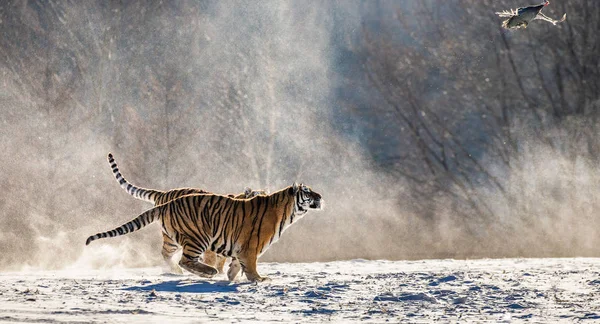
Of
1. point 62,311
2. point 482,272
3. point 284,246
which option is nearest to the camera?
point 62,311

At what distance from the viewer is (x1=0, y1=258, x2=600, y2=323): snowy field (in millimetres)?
8336

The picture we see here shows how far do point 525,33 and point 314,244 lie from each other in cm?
791

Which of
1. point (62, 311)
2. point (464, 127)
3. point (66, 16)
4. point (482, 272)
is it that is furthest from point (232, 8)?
point (62, 311)

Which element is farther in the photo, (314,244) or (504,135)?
(504,135)

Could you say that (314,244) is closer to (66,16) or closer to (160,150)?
(160,150)

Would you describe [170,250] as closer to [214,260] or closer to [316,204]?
[214,260]

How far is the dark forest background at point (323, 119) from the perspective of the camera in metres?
24.8

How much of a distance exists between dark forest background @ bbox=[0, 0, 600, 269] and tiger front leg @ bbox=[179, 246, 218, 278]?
11893mm

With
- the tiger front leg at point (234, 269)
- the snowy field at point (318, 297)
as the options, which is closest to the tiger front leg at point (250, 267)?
the snowy field at point (318, 297)

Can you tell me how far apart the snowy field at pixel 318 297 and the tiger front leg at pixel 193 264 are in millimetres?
156

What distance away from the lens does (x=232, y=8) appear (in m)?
29.7

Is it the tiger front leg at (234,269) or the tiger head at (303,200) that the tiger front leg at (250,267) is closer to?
the tiger front leg at (234,269)

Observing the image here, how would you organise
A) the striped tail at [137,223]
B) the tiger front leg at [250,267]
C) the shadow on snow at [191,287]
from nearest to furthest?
the shadow on snow at [191,287]
the tiger front leg at [250,267]
the striped tail at [137,223]

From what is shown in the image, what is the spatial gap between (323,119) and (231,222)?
1735cm
